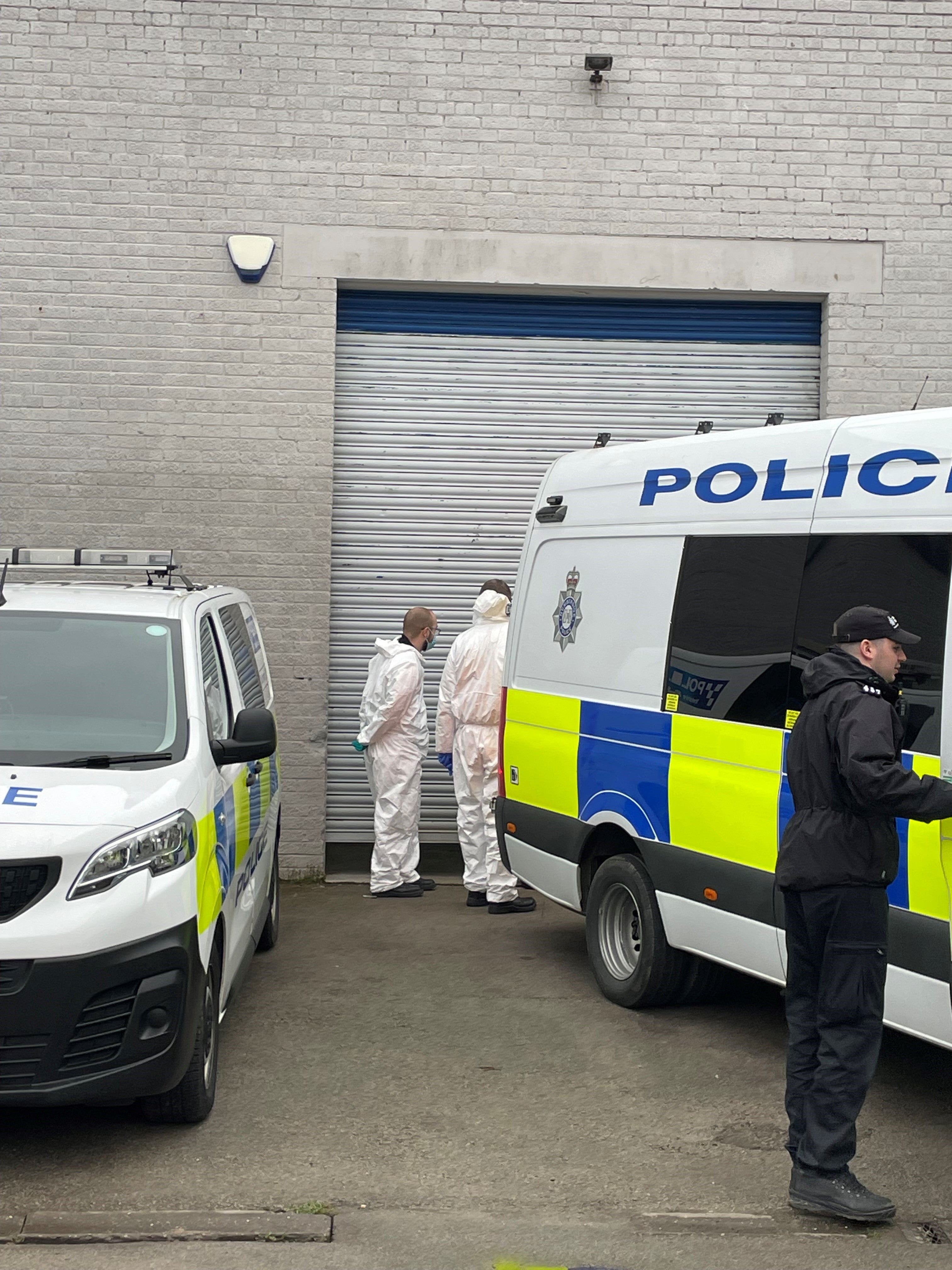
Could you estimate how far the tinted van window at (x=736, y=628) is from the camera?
219 inches

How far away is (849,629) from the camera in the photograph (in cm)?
443

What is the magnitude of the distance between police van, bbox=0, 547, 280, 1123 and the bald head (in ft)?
9.96

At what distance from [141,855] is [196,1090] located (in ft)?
3.04

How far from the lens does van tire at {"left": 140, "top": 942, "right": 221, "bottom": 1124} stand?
4953 millimetres

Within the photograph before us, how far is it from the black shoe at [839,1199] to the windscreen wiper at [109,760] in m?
2.60

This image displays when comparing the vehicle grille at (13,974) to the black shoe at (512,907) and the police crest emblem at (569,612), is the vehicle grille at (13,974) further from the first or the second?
the black shoe at (512,907)

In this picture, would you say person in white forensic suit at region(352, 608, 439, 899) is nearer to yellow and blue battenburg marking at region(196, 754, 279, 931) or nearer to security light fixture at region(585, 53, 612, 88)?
yellow and blue battenburg marking at region(196, 754, 279, 931)

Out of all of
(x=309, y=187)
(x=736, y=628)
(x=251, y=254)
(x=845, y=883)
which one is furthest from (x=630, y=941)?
(x=309, y=187)

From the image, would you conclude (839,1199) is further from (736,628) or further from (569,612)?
(569,612)

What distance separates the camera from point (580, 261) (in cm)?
996

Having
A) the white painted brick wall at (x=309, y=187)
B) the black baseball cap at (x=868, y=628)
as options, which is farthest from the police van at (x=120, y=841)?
the white painted brick wall at (x=309, y=187)

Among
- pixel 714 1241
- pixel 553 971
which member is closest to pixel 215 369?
pixel 553 971

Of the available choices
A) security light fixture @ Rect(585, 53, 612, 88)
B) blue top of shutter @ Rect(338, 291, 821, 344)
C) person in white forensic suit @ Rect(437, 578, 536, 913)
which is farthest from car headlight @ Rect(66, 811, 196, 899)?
security light fixture @ Rect(585, 53, 612, 88)

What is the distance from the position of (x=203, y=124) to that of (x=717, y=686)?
6174mm
